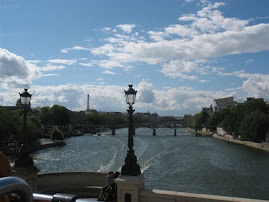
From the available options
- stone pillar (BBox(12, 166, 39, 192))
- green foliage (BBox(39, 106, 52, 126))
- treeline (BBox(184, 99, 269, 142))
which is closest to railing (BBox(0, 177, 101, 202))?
stone pillar (BBox(12, 166, 39, 192))

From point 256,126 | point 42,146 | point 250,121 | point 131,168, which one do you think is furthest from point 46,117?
point 131,168

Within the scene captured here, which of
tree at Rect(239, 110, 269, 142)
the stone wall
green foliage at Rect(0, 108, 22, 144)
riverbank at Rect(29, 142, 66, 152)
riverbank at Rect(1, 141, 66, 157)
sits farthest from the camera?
tree at Rect(239, 110, 269, 142)

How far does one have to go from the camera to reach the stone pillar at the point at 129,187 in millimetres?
7656

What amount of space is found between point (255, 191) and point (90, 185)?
16.0 metres

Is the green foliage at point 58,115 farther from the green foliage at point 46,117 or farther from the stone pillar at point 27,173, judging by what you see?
the stone pillar at point 27,173

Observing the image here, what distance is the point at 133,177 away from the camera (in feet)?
25.6

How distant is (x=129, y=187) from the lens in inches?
304

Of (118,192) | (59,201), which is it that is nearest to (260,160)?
(118,192)

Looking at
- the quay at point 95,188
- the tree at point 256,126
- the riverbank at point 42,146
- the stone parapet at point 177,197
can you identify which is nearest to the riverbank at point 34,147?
the riverbank at point 42,146

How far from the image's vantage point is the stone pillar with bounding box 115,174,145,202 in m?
7.66

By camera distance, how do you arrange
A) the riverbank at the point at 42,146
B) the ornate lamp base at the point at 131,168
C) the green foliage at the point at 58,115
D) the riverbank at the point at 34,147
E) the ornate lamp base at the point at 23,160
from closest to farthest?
the ornate lamp base at the point at 131,168, the ornate lamp base at the point at 23,160, the riverbank at the point at 34,147, the riverbank at the point at 42,146, the green foliage at the point at 58,115

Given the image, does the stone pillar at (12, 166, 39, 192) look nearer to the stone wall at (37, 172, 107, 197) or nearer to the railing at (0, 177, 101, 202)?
the stone wall at (37, 172, 107, 197)

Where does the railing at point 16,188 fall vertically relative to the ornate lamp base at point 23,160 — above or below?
above

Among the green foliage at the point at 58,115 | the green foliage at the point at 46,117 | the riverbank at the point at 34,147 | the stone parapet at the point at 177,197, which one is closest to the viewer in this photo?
the stone parapet at the point at 177,197
